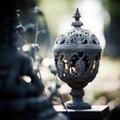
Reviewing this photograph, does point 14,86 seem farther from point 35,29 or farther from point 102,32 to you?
point 102,32

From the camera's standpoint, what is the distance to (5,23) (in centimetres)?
453

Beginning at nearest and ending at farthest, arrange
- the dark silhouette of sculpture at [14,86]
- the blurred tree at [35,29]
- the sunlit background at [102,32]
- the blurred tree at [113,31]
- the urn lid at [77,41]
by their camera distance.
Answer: the dark silhouette of sculpture at [14,86] < the blurred tree at [35,29] < the urn lid at [77,41] < the sunlit background at [102,32] < the blurred tree at [113,31]

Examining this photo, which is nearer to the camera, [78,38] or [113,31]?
[78,38]

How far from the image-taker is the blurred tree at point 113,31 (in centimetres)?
3750

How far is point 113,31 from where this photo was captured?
3850 cm

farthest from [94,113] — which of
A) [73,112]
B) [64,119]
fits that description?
[64,119]

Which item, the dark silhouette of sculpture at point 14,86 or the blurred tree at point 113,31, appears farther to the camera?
the blurred tree at point 113,31

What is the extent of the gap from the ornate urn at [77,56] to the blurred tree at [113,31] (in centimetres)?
3002

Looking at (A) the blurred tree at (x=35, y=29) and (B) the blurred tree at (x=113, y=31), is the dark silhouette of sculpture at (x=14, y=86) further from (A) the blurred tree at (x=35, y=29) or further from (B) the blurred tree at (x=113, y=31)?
(B) the blurred tree at (x=113, y=31)

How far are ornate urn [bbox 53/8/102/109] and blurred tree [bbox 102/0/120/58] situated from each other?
30020 millimetres

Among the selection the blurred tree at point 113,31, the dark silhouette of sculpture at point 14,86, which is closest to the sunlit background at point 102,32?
the blurred tree at point 113,31

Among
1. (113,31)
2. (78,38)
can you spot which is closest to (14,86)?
(78,38)

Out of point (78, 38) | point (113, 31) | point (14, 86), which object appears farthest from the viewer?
point (113, 31)

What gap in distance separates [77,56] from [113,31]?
3139cm
